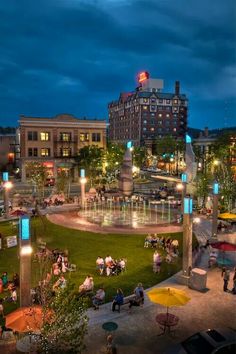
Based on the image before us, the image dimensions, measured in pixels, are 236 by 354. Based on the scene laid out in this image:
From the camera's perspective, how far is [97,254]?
90.3 feet

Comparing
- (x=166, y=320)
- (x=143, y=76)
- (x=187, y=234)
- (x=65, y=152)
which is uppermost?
(x=143, y=76)

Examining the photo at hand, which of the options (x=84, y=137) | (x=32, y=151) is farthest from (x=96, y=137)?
(x=32, y=151)

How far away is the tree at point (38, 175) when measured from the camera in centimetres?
5359

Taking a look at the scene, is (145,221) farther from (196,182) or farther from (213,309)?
(213,309)

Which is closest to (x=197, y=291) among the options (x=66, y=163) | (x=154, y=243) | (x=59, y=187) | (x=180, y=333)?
(x=180, y=333)

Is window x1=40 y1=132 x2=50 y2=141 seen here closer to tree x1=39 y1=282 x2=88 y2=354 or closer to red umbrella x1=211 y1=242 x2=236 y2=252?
red umbrella x1=211 y1=242 x2=236 y2=252

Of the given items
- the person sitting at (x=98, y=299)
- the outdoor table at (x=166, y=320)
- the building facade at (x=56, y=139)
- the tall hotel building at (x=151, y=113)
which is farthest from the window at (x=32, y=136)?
the tall hotel building at (x=151, y=113)

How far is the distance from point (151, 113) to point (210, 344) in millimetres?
145675

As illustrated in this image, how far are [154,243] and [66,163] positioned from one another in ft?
170

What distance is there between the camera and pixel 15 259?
2638cm

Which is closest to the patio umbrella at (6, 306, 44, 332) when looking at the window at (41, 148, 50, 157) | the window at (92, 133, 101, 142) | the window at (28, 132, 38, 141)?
the window at (28, 132, 38, 141)

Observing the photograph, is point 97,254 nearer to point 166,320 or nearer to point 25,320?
point 166,320

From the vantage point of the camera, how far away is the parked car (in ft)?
40.3

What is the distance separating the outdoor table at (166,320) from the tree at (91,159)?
172 feet
